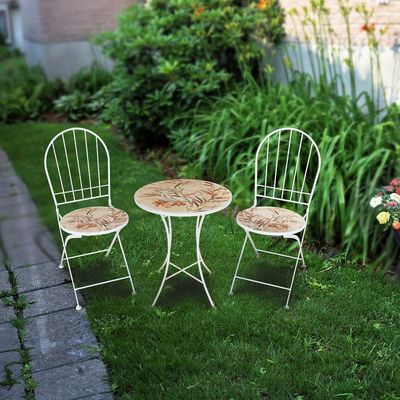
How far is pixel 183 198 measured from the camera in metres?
3.64

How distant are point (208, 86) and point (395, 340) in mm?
3783

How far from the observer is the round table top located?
340 cm

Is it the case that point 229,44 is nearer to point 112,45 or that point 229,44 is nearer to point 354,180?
point 112,45

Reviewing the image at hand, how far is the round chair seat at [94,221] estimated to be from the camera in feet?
11.5

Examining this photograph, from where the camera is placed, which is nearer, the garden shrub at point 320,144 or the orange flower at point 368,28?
the garden shrub at point 320,144

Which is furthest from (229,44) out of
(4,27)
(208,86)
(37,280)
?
(4,27)

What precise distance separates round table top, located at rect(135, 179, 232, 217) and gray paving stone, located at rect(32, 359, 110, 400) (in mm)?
962

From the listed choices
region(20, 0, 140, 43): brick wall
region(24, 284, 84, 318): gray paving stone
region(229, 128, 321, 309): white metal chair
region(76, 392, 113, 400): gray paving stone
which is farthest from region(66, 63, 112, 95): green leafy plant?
region(76, 392, 113, 400): gray paving stone

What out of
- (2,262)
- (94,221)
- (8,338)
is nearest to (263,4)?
(94,221)

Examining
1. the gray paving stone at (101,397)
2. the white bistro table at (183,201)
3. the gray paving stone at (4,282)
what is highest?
the white bistro table at (183,201)

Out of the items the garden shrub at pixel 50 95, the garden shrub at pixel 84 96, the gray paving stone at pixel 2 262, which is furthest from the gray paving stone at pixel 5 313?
the garden shrub at pixel 50 95

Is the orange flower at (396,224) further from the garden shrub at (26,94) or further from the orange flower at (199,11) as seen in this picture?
the garden shrub at (26,94)

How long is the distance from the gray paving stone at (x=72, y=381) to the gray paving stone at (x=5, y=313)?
0.64 metres

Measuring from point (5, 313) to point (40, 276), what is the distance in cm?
52
